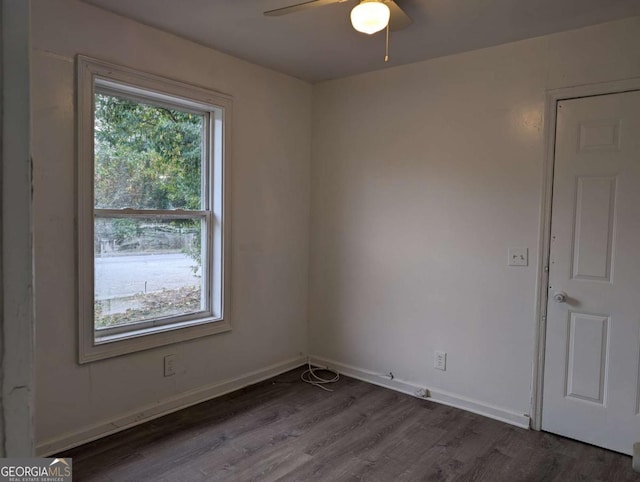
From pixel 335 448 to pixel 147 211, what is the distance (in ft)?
6.25

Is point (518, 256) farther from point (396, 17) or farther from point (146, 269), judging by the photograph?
point (146, 269)

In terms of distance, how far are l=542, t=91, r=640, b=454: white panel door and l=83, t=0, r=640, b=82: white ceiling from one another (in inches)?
20.9

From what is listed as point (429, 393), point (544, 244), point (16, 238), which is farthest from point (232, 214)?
point (16, 238)

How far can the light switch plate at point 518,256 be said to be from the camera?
9.40 ft

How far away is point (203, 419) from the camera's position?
2.90m

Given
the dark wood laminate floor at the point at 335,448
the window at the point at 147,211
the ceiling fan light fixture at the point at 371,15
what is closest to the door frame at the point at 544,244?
the dark wood laminate floor at the point at 335,448

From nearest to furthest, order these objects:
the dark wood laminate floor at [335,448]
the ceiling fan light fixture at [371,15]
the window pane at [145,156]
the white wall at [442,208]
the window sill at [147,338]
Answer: the ceiling fan light fixture at [371,15]
the dark wood laminate floor at [335,448]
the window sill at [147,338]
the window pane at [145,156]
the white wall at [442,208]

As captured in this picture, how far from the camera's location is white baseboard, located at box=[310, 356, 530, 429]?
9.64 feet

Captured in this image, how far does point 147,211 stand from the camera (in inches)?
113

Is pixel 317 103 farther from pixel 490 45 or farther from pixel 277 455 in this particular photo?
pixel 277 455

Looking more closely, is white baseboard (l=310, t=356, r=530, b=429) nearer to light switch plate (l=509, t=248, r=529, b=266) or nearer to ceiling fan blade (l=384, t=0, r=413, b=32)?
light switch plate (l=509, t=248, r=529, b=266)

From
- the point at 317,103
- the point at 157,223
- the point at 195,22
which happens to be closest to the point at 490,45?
the point at 317,103

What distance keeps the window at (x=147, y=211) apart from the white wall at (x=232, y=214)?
85 millimetres

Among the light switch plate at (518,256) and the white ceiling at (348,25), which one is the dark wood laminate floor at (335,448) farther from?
the white ceiling at (348,25)
